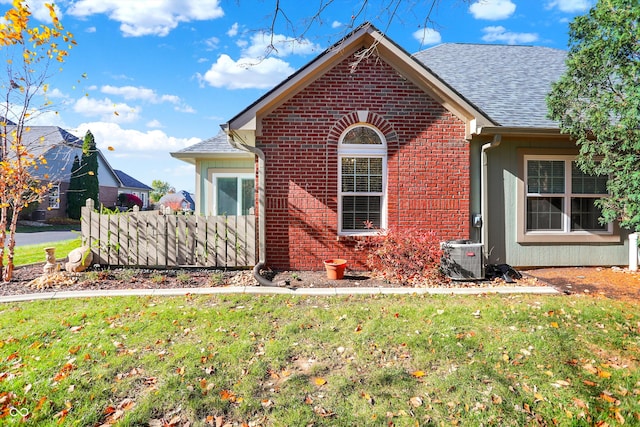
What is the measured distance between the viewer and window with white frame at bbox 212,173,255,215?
11.2m

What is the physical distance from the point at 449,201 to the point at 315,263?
3.22 meters

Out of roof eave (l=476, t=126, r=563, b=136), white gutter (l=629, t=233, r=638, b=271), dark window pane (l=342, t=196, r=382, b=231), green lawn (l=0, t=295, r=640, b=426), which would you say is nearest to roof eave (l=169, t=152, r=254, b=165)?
dark window pane (l=342, t=196, r=382, b=231)

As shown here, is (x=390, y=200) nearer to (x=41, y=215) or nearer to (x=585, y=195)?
(x=585, y=195)

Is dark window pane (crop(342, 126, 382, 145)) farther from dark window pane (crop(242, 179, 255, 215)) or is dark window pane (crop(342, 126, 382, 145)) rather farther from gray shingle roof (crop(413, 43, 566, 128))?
dark window pane (crop(242, 179, 255, 215))

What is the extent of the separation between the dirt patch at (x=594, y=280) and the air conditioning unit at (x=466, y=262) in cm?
131

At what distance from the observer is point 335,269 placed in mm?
7051

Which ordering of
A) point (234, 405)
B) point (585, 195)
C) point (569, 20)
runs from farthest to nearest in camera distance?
point (585, 195)
point (569, 20)
point (234, 405)

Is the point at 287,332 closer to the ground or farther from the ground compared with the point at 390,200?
closer to the ground

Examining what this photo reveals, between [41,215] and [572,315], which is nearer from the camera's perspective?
[572,315]

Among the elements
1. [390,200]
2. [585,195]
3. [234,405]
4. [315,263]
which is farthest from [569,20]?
[234,405]

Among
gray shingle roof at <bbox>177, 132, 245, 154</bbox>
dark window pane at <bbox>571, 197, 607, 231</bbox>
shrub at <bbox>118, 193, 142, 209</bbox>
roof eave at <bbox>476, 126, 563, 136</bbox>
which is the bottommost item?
dark window pane at <bbox>571, 197, 607, 231</bbox>

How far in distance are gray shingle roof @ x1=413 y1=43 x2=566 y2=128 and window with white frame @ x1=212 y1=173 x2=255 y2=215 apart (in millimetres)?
6201

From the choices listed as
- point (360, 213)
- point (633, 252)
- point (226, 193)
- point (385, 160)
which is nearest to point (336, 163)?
point (385, 160)

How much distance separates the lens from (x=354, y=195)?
311 inches
